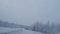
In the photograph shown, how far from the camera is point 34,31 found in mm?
1276

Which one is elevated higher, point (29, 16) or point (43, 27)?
point (29, 16)

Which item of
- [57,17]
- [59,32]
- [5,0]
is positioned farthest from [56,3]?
[5,0]

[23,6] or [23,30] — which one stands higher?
[23,6]

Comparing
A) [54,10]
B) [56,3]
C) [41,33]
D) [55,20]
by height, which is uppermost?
[56,3]

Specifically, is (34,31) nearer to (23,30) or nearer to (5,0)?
(23,30)

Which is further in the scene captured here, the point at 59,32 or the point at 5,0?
the point at 5,0

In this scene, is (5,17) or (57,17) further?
(5,17)

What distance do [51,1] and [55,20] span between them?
286 mm

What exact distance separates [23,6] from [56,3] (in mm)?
496

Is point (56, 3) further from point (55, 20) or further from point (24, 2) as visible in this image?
point (24, 2)

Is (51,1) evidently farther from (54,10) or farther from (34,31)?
(34,31)

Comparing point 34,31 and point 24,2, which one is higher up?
point 24,2

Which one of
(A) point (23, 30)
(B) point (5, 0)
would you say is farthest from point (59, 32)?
(B) point (5, 0)

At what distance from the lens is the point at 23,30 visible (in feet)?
4.29
